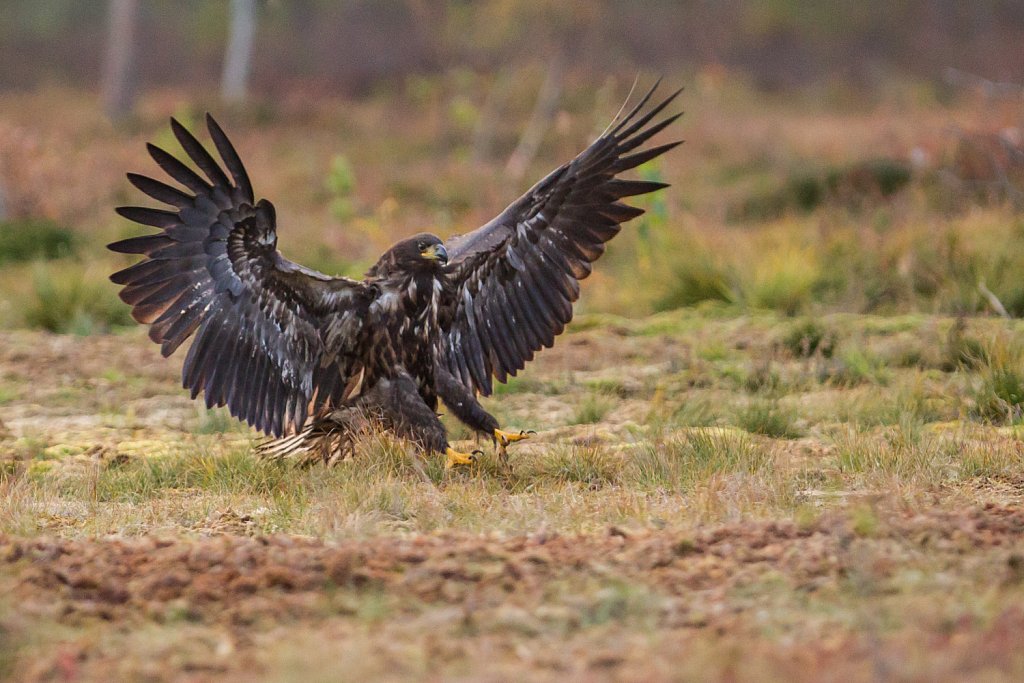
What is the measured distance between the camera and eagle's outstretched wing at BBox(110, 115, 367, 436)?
20.7 feet

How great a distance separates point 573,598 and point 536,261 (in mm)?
3346

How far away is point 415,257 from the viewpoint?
664 centimetres

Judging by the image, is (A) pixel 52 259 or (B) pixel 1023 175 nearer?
(A) pixel 52 259

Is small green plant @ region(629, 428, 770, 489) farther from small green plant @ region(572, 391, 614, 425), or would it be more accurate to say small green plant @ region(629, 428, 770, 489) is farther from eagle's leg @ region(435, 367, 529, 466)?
small green plant @ region(572, 391, 614, 425)

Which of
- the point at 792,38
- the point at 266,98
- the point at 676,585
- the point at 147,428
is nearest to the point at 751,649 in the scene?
Answer: the point at 676,585

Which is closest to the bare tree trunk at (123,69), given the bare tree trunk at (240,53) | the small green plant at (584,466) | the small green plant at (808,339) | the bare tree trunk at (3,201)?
the bare tree trunk at (240,53)

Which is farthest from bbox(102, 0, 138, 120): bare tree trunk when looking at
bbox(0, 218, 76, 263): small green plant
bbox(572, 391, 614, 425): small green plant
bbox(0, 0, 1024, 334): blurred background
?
bbox(572, 391, 614, 425): small green plant

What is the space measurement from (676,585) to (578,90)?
79.9ft

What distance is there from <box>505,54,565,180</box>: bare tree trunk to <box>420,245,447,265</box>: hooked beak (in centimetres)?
1139

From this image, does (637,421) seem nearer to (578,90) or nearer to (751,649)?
(751,649)

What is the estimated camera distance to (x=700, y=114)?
84.4ft

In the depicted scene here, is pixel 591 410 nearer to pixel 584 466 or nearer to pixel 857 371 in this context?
pixel 584 466

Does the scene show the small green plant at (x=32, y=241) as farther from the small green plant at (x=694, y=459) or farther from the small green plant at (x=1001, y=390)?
the small green plant at (x=1001, y=390)

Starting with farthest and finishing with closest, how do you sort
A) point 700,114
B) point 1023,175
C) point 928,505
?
point 700,114 < point 1023,175 < point 928,505
